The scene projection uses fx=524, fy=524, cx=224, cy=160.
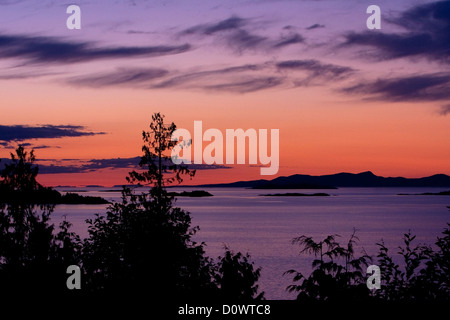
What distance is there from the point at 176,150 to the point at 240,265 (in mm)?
8250

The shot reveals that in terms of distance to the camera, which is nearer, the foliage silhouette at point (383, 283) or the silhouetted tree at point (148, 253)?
the foliage silhouette at point (383, 283)

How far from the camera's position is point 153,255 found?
1595 centimetres

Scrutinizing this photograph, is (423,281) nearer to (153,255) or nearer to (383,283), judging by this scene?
(383,283)

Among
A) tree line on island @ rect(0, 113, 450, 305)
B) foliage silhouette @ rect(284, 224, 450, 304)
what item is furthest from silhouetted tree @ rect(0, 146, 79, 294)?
foliage silhouette @ rect(284, 224, 450, 304)

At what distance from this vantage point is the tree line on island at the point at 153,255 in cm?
1020

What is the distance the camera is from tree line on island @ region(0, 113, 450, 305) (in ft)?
33.5

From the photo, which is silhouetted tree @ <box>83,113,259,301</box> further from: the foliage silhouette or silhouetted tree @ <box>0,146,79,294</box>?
the foliage silhouette

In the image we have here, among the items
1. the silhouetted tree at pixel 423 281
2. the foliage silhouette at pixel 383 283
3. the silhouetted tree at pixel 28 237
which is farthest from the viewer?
the silhouetted tree at pixel 28 237

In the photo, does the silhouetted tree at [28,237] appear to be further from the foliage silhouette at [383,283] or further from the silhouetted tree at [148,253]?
the foliage silhouette at [383,283]

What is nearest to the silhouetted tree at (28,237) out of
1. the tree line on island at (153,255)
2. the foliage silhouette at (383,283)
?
the tree line on island at (153,255)

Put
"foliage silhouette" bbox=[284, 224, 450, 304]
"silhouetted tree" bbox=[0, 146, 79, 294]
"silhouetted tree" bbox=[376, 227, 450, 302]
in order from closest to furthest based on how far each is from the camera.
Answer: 1. "foliage silhouette" bbox=[284, 224, 450, 304]
2. "silhouetted tree" bbox=[376, 227, 450, 302]
3. "silhouetted tree" bbox=[0, 146, 79, 294]
